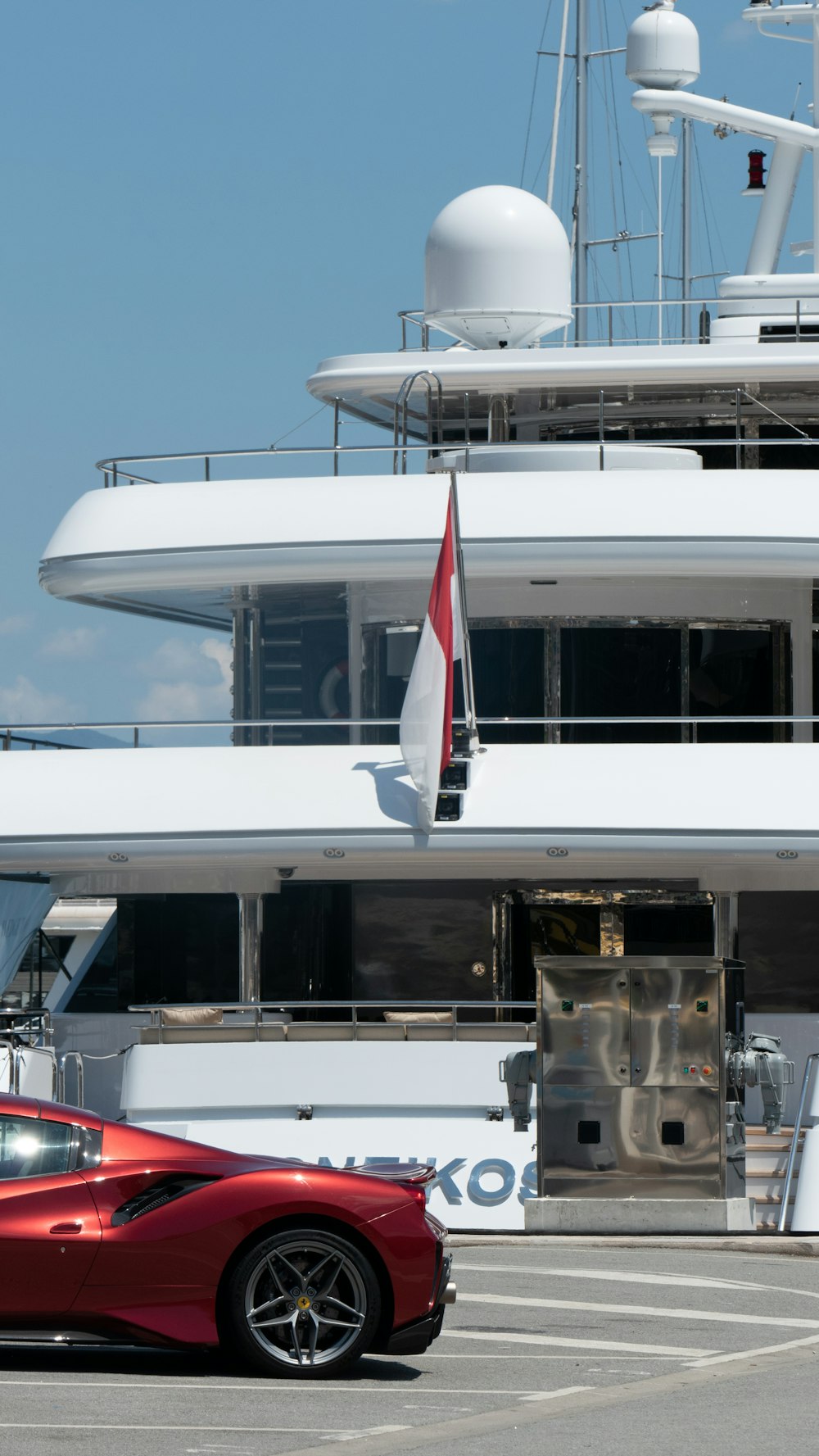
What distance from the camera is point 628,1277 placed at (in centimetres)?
1351

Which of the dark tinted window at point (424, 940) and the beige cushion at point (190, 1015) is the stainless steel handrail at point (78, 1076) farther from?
the dark tinted window at point (424, 940)

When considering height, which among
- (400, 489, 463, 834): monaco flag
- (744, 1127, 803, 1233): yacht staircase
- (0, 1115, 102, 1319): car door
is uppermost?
(400, 489, 463, 834): monaco flag

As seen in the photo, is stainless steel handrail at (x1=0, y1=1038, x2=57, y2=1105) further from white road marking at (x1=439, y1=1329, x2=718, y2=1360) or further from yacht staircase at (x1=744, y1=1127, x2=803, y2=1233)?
white road marking at (x1=439, y1=1329, x2=718, y2=1360)

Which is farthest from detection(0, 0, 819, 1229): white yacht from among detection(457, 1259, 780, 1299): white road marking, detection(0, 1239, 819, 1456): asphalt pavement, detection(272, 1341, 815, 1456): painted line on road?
detection(272, 1341, 815, 1456): painted line on road

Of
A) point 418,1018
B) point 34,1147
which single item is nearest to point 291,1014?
point 418,1018

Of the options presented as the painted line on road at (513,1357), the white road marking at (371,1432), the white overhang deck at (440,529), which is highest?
the white overhang deck at (440,529)

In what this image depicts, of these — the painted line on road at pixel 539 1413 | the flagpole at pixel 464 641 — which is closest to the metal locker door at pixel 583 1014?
the flagpole at pixel 464 641

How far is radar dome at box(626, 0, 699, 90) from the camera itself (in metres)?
23.5

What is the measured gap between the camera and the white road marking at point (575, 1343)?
1029 cm

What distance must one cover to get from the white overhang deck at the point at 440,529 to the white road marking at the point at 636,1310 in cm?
808

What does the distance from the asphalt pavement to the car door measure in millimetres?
352

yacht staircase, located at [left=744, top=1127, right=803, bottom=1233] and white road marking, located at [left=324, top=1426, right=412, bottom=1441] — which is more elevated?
white road marking, located at [left=324, top=1426, right=412, bottom=1441]

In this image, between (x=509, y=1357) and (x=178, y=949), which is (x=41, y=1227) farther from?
(x=178, y=949)

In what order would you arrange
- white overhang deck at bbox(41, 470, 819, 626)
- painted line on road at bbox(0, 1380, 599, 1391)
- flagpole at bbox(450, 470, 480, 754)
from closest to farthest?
painted line on road at bbox(0, 1380, 599, 1391) < flagpole at bbox(450, 470, 480, 754) < white overhang deck at bbox(41, 470, 819, 626)
